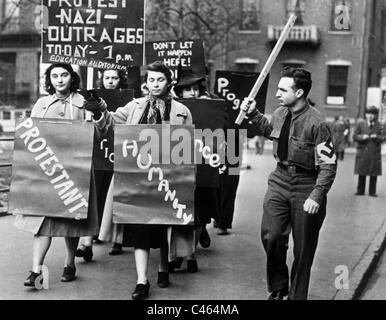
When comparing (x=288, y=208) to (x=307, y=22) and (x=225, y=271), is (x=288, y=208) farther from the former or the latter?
(x=307, y=22)

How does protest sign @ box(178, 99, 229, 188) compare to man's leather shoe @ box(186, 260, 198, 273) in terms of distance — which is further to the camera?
man's leather shoe @ box(186, 260, 198, 273)

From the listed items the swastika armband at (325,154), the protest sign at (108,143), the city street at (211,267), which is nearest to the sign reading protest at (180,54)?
the protest sign at (108,143)

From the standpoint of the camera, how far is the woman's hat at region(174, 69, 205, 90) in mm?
6582

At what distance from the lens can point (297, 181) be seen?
4.77 meters

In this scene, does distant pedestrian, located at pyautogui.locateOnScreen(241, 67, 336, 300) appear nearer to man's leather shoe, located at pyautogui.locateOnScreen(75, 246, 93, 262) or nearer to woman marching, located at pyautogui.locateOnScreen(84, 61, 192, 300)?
woman marching, located at pyautogui.locateOnScreen(84, 61, 192, 300)

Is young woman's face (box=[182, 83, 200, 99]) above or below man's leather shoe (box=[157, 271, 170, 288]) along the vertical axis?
above

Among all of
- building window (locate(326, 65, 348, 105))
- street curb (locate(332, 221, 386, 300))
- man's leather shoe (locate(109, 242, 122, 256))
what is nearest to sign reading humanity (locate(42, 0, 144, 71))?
man's leather shoe (locate(109, 242, 122, 256))

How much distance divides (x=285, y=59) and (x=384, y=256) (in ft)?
87.0

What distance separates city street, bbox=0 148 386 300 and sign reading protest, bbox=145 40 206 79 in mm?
2136

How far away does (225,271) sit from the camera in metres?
6.11

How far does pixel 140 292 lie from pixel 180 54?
3807 mm

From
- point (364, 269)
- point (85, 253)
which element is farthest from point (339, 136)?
point (85, 253)

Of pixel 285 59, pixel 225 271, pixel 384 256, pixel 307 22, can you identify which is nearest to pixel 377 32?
pixel 307 22

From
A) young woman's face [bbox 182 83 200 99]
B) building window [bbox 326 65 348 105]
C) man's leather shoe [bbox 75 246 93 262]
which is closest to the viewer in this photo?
man's leather shoe [bbox 75 246 93 262]
